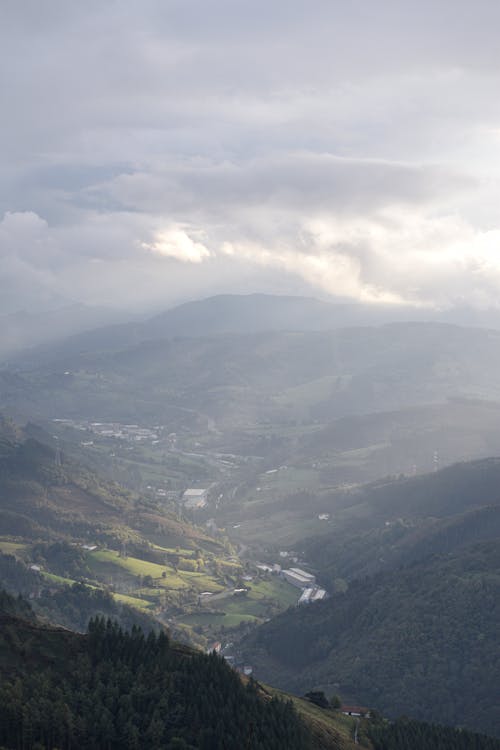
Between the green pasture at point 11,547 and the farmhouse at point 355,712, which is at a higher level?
the green pasture at point 11,547

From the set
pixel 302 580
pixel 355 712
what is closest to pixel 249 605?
pixel 302 580

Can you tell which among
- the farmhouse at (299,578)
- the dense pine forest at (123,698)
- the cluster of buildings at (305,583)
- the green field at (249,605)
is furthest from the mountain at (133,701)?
the farmhouse at (299,578)

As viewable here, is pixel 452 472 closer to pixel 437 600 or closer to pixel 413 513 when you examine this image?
pixel 413 513

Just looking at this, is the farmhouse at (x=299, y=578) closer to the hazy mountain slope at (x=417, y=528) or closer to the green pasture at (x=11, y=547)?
the hazy mountain slope at (x=417, y=528)

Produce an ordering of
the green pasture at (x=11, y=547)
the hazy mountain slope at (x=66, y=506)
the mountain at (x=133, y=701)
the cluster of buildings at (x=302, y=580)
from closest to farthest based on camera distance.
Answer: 1. the mountain at (x=133, y=701)
2. the green pasture at (x=11, y=547)
3. the cluster of buildings at (x=302, y=580)
4. the hazy mountain slope at (x=66, y=506)

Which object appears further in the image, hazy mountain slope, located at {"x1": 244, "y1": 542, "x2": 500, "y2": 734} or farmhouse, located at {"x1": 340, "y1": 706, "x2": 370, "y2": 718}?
hazy mountain slope, located at {"x1": 244, "y1": 542, "x2": 500, "y2": 734}

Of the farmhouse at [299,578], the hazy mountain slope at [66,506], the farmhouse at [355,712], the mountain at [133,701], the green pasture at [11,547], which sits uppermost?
the hazy mountain slope at [66,506]

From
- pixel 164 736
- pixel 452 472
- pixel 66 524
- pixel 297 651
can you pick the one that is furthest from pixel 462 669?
pixel 452 472

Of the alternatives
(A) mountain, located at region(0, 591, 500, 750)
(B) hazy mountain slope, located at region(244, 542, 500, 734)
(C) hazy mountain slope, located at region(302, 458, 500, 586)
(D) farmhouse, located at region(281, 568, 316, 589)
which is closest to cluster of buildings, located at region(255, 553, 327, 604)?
(D) farmhouse, located at region(281, 568, 316, 589)

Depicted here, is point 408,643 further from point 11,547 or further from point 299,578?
point 11,547

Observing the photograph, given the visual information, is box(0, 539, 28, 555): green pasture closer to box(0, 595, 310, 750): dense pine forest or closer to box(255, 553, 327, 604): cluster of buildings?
box(255, 553, 327, 604): cluster of buildings
